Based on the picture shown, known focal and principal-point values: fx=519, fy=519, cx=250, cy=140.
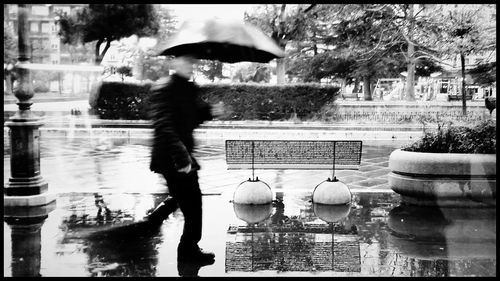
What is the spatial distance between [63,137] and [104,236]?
506 inches

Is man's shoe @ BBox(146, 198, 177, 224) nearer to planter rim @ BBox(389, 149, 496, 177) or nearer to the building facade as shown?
the building facade

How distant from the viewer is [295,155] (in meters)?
7.27

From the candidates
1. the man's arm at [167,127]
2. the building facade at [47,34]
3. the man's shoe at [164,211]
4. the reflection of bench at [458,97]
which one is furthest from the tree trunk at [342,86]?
the man's arm at [167,127]

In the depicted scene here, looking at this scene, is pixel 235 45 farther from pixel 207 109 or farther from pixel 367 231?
pixel 367 231

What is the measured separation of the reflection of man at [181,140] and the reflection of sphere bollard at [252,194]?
2.42 meters

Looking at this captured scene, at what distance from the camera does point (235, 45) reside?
485 centimetres

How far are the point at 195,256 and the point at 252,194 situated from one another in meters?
2.50

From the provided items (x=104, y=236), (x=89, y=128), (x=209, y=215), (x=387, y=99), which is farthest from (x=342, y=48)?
(x=104, y=236)

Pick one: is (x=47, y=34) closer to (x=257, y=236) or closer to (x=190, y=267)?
(x=257, y=236)

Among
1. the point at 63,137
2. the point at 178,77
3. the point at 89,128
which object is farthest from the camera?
the point at 89,128

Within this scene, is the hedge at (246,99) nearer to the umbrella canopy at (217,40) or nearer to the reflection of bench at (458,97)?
the reflection of bench at (458,97)

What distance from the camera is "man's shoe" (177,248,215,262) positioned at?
15.1 feet

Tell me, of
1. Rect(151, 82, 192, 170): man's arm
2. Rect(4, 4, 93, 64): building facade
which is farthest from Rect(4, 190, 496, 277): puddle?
Rect(4, 4, 93, 64): building facade

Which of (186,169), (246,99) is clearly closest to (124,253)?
(186,169)
